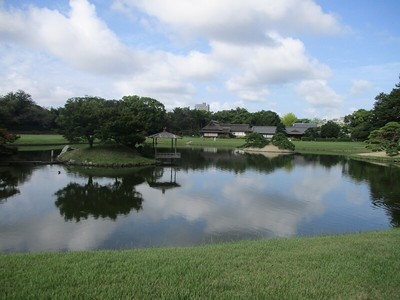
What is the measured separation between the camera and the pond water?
1037 centimetres

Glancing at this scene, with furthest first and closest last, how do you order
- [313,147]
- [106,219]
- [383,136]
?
[313,147] → [383,136] → [106,219]

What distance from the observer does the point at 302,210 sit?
14648 mm

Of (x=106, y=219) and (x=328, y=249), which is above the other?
(x=328, y=249)

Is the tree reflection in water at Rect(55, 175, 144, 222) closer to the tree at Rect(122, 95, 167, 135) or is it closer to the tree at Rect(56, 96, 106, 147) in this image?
the tree at Rect(56, 96, 106, 147)

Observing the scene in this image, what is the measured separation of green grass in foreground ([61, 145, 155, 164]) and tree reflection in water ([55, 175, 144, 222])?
8.47 m

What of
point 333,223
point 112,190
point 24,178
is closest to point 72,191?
point 112,190

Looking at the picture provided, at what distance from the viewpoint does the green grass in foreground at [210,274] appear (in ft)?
15.8

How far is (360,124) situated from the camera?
69.8 metres

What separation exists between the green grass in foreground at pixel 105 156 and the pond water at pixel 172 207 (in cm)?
347

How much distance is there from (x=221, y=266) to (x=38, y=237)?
22.3 feet

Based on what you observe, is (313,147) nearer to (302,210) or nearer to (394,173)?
(394,173)

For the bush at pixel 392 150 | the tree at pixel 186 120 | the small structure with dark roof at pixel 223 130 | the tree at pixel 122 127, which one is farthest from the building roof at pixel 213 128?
the tree at pixel 122 127

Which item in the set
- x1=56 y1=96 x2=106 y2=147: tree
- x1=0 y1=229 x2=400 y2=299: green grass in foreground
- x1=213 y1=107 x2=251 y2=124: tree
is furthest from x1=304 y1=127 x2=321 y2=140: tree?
x1=0 y1=229 x2=400 y2=299: green grass in foreground

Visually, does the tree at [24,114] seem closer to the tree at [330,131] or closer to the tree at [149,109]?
the tree at [149,109]
